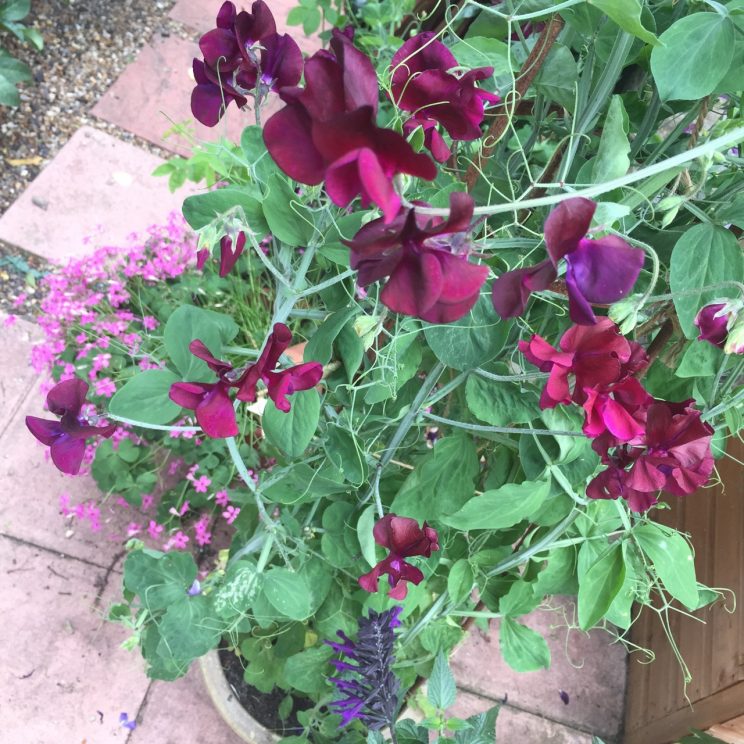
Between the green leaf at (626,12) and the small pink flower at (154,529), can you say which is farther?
the small pink flower at (154,529)

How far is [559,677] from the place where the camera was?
4.95ft

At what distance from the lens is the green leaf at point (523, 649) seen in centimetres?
96

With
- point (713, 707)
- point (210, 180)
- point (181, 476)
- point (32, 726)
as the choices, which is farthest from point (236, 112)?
point (713, 707)

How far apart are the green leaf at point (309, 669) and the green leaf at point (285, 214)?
26.4 inches

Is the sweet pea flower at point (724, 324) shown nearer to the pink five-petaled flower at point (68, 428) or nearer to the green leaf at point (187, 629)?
the pink five-petaled flower at point (68, 428)

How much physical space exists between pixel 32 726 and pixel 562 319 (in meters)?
1.22

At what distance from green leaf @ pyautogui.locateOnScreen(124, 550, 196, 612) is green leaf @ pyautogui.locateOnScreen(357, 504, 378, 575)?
267 mm

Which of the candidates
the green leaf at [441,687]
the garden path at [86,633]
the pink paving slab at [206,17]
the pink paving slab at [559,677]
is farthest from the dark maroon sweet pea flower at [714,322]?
the pink paving slab at [206,17]

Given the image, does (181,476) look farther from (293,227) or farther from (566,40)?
(566,40)

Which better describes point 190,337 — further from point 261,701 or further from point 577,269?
point 261,701

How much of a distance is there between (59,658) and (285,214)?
112cm

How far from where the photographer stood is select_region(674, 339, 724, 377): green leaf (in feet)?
2.10

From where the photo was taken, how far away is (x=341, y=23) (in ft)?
5.07

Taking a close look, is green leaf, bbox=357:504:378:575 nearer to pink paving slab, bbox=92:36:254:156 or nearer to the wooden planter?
the wooden planter
